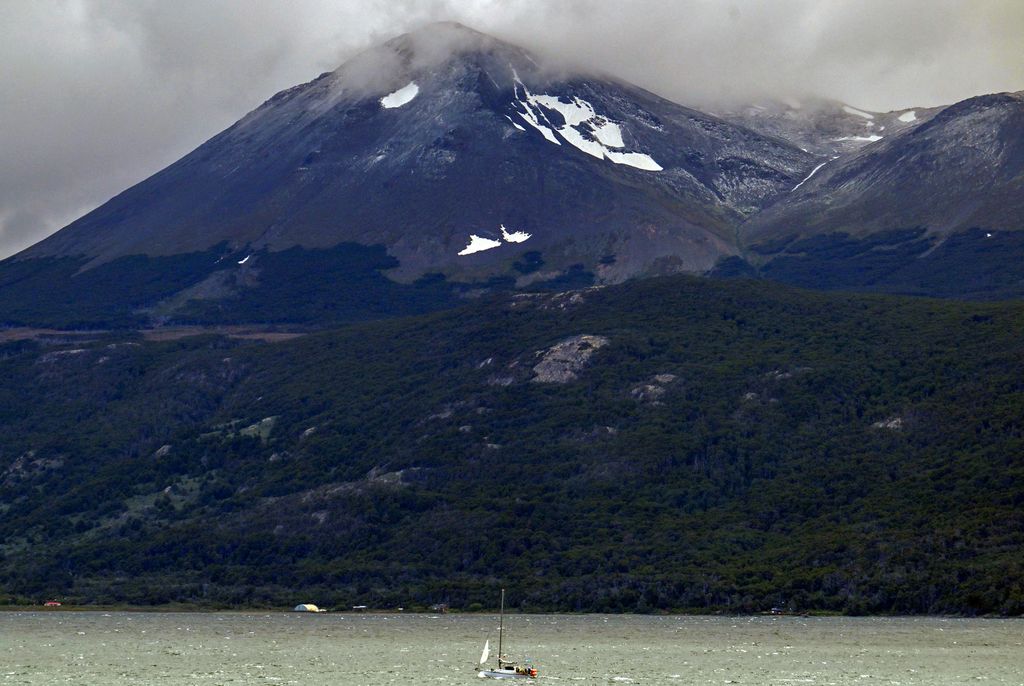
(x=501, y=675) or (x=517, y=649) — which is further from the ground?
(x=517, y=649)

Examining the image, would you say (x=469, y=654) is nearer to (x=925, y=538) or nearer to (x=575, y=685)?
(x=575, y=685)

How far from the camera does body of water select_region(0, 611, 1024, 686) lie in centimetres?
9788

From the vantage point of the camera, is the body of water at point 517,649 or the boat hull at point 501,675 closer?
the boat hull at point 501,675

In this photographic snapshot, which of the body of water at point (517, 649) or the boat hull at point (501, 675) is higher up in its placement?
the body of water at point (517, 649)

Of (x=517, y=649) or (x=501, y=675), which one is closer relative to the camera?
(x=501, y=675)

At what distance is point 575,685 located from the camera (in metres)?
91.8

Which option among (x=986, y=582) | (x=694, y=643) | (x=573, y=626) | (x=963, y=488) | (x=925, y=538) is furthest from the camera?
(x=963, y=488)

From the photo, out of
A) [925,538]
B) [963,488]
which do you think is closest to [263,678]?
[925,538]

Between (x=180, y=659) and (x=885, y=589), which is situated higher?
(x=885, y=589)

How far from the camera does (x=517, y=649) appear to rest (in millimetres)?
119750

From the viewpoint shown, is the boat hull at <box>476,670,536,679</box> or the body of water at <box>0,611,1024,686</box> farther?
the body of water at <box>0,611,1024,686</box>

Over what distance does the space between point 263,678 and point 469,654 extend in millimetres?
24272

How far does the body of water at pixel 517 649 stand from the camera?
97.9m

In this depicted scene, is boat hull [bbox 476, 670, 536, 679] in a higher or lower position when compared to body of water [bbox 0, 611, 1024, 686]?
lower
